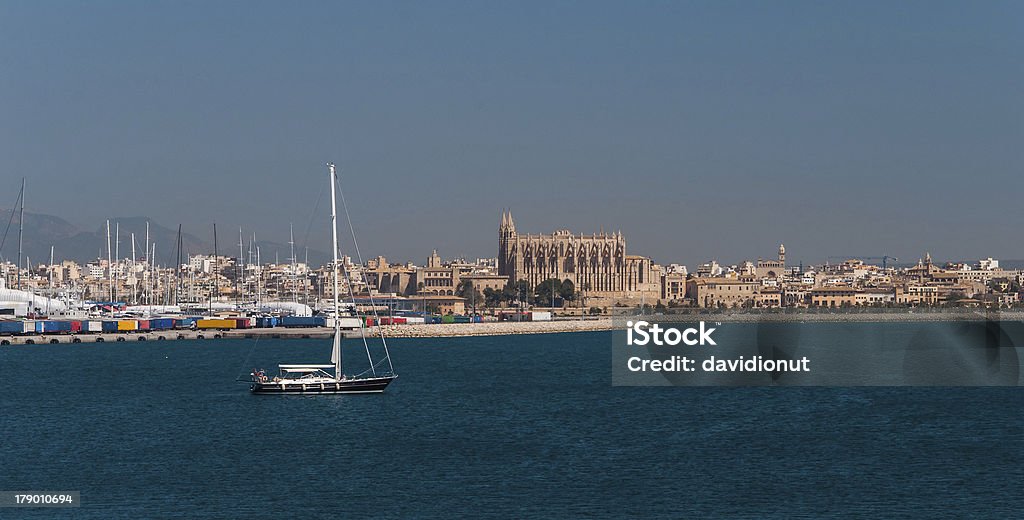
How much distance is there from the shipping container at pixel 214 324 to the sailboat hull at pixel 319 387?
1991 inches

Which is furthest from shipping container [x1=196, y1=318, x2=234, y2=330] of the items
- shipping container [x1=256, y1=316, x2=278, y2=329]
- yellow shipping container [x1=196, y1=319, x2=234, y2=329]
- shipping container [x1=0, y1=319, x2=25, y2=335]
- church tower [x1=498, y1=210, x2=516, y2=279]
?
church tower [x1=498, y1=210, x2=516, y2=279]

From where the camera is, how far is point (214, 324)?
97.8m

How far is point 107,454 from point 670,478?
45.2ft

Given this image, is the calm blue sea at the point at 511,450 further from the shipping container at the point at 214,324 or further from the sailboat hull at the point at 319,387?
the shipping container at the point at 214,324

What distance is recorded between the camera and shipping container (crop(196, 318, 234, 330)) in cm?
9719

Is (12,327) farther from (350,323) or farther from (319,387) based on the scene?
(319,387)

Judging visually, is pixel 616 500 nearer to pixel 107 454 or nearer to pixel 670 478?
pixel 670 478

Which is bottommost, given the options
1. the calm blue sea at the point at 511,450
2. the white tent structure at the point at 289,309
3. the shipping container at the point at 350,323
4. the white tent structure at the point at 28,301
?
the calm blue sea at the point at 511,450

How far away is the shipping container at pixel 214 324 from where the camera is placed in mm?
97188

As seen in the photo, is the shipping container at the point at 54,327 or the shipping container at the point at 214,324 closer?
A: the shipping container at the point at 54,327

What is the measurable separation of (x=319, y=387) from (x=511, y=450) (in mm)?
12702

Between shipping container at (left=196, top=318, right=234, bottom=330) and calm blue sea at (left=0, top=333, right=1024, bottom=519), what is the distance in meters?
38.8

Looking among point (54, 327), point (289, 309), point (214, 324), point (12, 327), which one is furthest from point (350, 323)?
point (289, 309)

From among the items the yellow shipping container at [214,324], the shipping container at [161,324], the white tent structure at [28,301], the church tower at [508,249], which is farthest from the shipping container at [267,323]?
the church tower at [508,249]
